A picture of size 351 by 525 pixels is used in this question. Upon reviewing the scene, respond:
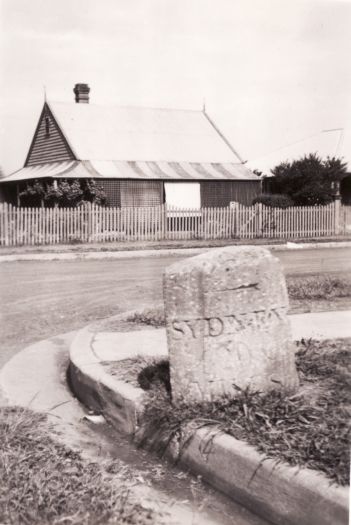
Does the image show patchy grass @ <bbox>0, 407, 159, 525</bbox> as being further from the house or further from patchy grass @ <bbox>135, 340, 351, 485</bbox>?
the house

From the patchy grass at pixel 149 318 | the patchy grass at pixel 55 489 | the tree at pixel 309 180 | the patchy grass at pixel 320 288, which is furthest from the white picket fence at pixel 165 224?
the patchy grass at pixel 55 489

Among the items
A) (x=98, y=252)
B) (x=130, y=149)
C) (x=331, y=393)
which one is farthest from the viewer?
(x=130, y=149)

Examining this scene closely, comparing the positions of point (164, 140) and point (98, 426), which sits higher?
point (164, 140)

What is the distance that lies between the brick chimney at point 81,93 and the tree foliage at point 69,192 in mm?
5244

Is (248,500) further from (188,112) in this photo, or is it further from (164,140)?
(188,112)

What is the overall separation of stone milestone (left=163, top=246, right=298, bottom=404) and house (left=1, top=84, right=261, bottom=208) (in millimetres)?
20507

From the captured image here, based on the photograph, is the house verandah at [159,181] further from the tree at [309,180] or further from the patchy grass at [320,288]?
the patchy grass at [320,288]

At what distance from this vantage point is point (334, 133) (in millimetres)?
32125

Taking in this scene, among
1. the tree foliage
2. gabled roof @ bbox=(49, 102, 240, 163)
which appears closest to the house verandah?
the tree foliage

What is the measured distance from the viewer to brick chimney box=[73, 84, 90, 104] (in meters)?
29.2

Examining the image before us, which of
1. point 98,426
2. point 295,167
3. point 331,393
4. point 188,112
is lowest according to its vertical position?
point 98,426

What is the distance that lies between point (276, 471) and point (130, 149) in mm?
24367

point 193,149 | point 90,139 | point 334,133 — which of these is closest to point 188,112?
point 193,149

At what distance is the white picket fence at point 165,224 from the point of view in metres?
16.5
